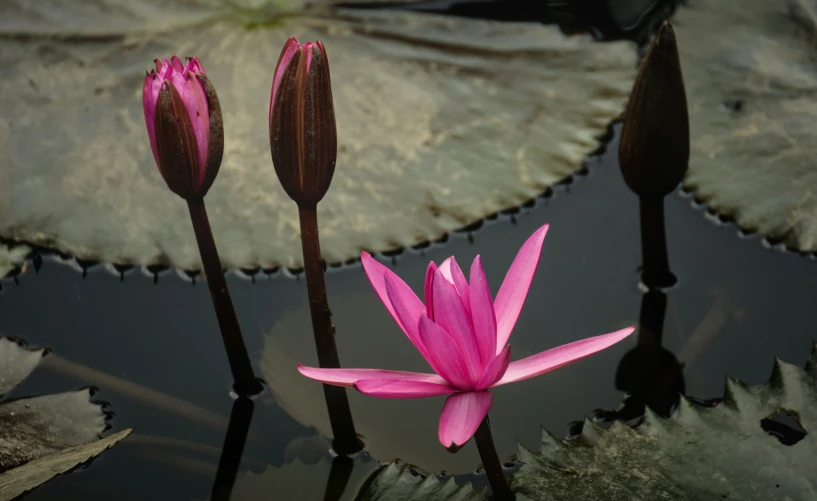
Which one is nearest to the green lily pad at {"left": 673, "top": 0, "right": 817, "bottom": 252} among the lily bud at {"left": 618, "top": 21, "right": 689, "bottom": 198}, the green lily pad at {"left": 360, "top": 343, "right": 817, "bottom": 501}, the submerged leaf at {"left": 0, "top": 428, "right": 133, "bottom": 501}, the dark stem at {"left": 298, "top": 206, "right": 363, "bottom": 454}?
the lily bud at {"left": 618, "top": 21, "right": 689, "bottom": 198}

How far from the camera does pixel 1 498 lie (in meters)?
0.98

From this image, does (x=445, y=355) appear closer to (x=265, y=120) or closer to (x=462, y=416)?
(x=462, y=416)

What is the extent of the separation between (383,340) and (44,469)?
2.21 feet

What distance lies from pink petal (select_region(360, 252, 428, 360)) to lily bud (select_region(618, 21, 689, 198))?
602 millimetres

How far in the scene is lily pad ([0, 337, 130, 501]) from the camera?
125 centimetres

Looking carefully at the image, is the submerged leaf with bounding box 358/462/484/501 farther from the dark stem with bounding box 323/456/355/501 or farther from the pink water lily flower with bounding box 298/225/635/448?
the pink water lily flower with bounding box 298/225/635/448

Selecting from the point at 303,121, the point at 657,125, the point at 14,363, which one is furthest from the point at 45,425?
the point at 657,125

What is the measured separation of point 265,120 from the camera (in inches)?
70.5

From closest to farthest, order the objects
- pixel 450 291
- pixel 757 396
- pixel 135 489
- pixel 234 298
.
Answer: pixel 450 291 < pixel 757 396 < pixel 135 489 < pixel 234 298

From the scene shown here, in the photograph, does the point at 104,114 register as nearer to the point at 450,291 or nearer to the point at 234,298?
the point at 234,298

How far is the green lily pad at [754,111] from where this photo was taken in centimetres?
160

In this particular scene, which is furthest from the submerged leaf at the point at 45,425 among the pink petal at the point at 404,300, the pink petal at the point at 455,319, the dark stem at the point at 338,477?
the pink petal at the point at 455,319

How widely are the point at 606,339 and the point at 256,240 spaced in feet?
2.94

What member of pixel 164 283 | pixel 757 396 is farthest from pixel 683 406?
pixel 164 283
